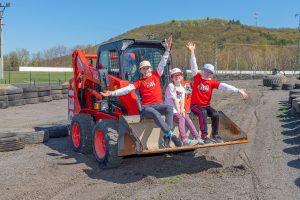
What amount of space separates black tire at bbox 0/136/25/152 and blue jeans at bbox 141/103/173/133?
341 centimetres

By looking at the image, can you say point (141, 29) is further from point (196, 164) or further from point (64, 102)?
point (196, 164)

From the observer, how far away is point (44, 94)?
67.2 ft

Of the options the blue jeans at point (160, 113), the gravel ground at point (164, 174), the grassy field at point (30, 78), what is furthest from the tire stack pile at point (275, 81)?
the blue jeans at point (160, 113)

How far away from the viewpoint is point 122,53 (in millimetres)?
7879

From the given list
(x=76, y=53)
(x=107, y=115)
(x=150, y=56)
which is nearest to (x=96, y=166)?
(x=107, y=115)

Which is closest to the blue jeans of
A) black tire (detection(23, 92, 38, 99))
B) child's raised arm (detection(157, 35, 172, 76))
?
child's raised arm (detection(157, 35, 172, 76))

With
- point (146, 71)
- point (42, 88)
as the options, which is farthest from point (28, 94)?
point (146, 71)

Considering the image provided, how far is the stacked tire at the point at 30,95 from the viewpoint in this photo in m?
19.1

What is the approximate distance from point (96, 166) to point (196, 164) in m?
1.90

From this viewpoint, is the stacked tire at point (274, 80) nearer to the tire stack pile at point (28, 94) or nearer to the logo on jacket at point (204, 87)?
the tire stack pile at point (28, 94)

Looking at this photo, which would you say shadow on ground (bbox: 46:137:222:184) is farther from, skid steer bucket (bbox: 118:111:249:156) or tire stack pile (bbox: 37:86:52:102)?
tire stack pile (bbox: 37:86:52:102)

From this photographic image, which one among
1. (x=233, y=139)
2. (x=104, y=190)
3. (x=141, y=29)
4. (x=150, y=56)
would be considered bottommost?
(x=104, y=190)

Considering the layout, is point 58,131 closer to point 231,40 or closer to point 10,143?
point 10,143

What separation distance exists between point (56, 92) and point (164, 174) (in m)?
15.6
